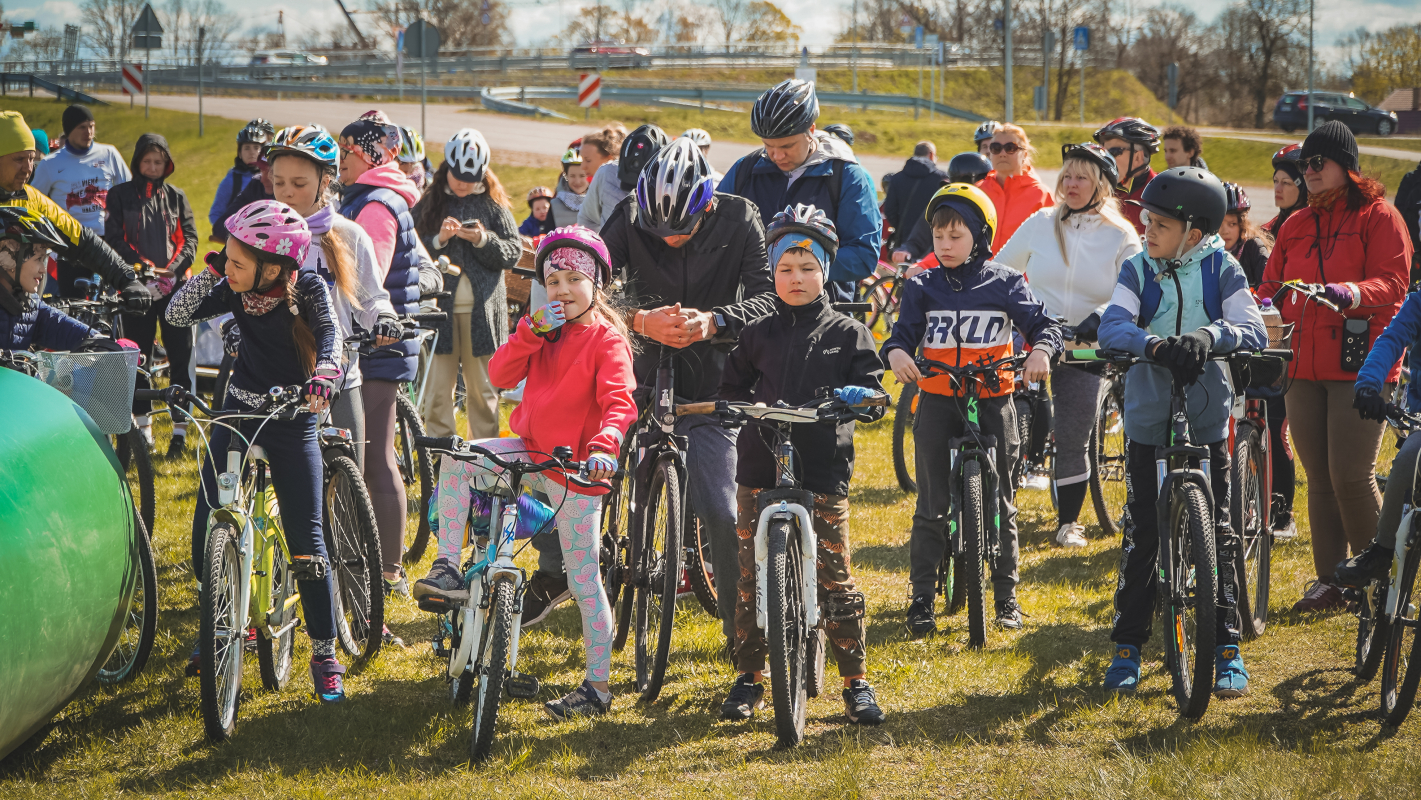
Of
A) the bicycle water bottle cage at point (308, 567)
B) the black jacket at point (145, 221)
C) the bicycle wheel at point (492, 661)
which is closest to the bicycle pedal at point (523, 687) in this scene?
the bicycle wheel at point (492, 661)

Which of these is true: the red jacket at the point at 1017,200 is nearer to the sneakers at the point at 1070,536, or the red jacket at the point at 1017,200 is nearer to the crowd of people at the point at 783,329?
the crowd of people at the point at 783,329

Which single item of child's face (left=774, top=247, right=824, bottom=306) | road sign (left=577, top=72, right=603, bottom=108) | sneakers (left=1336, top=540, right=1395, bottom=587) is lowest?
sneakers (left=1336, top=540, right=1395, bottom=587)

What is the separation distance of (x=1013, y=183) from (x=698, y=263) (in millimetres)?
4230

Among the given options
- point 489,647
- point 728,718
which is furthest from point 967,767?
point 489,647

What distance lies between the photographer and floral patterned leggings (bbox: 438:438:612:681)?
474 centimetres

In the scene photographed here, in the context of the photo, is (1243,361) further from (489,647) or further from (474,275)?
(474,275)

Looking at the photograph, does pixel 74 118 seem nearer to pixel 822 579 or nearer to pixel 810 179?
pixel 810 179

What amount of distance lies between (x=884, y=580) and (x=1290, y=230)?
2.94 m

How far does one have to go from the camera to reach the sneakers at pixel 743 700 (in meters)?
4.97

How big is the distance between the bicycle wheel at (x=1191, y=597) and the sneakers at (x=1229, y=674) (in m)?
0.24

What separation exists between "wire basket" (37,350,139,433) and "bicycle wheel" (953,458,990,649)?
3671 millimetres

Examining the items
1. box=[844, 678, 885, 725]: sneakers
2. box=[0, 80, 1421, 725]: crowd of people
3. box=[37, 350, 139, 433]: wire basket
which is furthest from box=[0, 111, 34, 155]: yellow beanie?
box=[844, 678, 885, 725]: sneakers

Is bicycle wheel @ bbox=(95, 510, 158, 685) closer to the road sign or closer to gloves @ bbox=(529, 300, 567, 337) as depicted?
gloves @ bbox=(529, 300, 567, 337)

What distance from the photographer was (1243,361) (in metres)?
4.91
